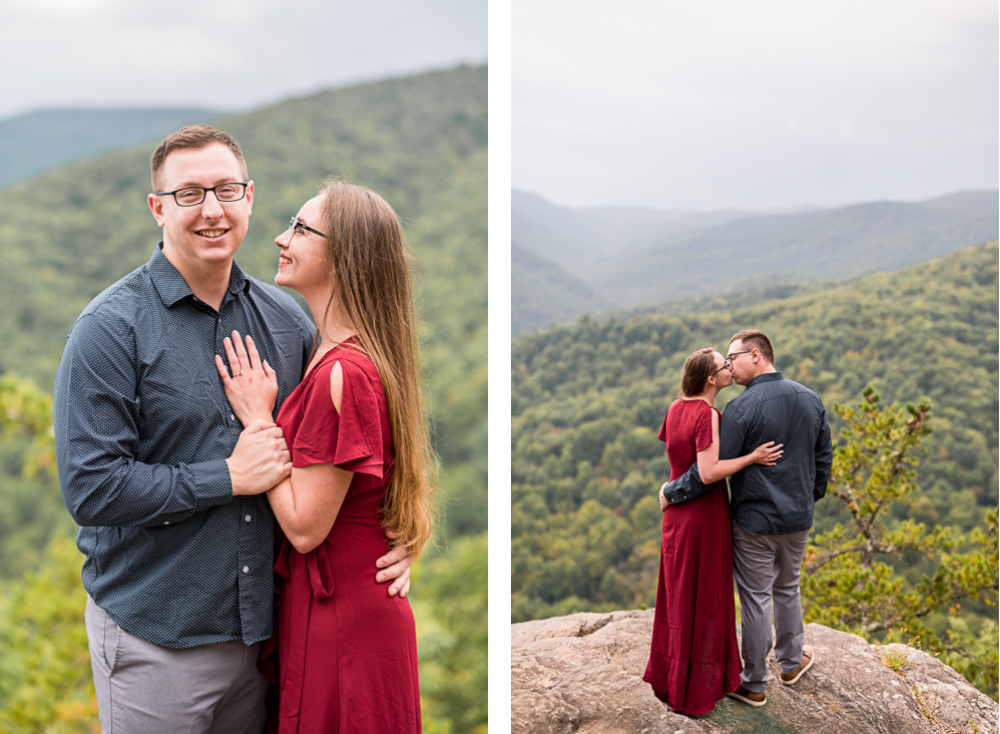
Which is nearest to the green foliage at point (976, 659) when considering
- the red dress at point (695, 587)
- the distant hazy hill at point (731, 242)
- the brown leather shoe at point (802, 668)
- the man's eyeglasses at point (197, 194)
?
the brown leather shoe at point (802, 668)

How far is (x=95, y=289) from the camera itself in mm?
12508

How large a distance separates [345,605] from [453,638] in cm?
836

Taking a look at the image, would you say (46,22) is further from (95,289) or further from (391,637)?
(391,637)

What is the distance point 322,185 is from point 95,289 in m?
12.5

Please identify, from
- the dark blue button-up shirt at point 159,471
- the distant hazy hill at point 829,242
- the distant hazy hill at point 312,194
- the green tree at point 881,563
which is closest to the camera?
the dark blue button-up shirt at point 159,471

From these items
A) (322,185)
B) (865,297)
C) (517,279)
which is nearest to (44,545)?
(517,279)

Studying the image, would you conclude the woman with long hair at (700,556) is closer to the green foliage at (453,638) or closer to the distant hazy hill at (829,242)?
the green foliage at (453,638)

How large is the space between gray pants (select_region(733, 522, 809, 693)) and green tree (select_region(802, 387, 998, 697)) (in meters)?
1.56

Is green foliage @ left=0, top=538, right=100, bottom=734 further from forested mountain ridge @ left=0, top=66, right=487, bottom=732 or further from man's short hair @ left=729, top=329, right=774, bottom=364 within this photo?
man's short hair @ left=729, top=329, right=774, bottom=364

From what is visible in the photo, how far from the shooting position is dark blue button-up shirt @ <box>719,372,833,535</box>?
2875 millimetres

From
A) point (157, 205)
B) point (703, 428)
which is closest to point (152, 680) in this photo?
point (157, 205)

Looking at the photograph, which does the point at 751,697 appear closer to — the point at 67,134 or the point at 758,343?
the point at 758,343

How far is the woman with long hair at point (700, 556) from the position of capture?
2904 millimetres

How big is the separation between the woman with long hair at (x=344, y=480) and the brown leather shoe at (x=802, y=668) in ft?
6.91
